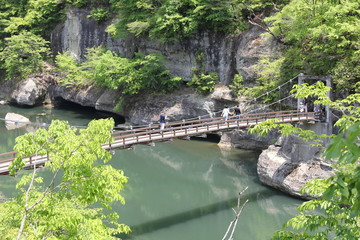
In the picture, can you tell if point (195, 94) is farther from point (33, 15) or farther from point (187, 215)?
point (33, 15)

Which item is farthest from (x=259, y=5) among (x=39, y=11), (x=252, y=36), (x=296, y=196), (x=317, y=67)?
(x=39, y=11)

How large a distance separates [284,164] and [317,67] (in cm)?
451

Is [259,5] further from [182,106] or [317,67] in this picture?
[182,106]

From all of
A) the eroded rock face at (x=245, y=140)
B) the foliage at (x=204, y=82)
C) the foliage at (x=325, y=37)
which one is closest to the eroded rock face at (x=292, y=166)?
the foliage at (x=325, y=37)

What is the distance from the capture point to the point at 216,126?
14281 millimetres

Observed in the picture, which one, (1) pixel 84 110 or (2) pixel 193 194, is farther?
(1) pixel 84 110

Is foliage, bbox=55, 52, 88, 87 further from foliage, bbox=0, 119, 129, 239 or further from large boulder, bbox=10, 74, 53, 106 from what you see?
foliage, bbox=0, 119, 129, 239

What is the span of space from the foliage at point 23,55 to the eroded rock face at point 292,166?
22.3 meters

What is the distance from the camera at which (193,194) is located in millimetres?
14312

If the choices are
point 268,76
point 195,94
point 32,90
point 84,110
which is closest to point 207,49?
point 195,94

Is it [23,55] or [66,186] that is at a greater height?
[23,55]

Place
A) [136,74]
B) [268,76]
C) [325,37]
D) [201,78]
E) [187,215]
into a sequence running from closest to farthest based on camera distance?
[187,215] < [325,37] < [268,76] < [201,78] < [136,74]

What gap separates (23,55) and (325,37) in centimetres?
2417

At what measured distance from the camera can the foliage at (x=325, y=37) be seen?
13.0 m
